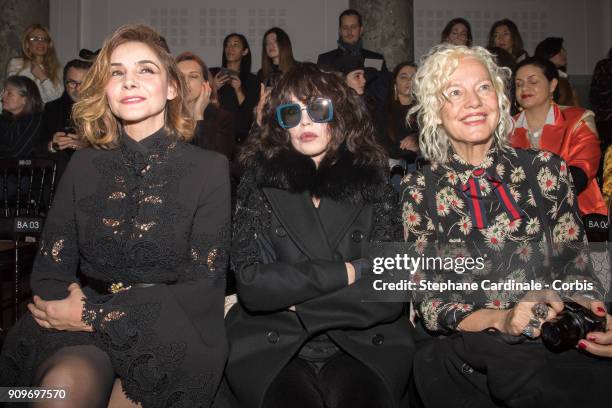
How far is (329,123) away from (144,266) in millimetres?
1135

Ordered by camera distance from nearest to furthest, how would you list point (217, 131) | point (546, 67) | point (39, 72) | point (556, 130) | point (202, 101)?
point (556, 130) < point (546, 67) < point (217, 131) < point (202, 101) < point (39, 72)

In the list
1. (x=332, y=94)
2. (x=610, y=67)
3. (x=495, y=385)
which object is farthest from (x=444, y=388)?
(x=610, y=67)

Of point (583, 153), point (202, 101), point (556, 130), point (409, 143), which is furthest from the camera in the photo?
point (409, 143)

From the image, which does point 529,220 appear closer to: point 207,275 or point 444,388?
point 444,388

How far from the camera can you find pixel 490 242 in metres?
2.54

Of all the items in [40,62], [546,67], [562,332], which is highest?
[40,62]

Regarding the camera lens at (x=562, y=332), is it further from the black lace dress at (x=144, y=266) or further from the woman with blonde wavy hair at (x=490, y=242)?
the black lace dress at (x=144, y=266)

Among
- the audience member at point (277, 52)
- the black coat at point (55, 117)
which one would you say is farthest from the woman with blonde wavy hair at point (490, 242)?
the black coat at point (55, 117)

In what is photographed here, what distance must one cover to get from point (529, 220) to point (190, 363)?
1.57 metres

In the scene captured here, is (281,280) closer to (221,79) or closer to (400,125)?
(400,125)

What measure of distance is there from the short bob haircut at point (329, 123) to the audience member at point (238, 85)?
8.41ft

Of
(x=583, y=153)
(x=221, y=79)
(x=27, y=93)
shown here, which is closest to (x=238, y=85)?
(x=221, y=79)

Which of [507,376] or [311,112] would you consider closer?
[507,376]

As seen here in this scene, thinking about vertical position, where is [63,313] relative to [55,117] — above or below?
below
